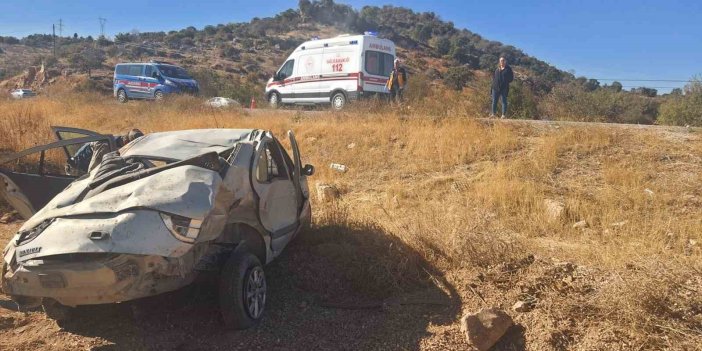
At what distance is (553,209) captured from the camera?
6.64 m

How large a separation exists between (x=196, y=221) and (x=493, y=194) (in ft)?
15.9

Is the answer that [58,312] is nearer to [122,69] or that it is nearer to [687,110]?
[687,110]

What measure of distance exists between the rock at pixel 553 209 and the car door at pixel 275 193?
10.5 ft

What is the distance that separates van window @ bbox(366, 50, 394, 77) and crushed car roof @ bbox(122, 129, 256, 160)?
1155 cm

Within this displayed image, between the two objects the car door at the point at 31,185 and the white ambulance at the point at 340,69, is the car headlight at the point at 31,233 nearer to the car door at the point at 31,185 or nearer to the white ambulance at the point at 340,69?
the car door at the point at 31,185

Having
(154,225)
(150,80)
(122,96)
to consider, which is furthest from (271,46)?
(154,225)

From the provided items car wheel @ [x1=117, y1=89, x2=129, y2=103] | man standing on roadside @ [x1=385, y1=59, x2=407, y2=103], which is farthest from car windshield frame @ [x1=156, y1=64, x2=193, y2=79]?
man standing on roadside @ [x1=385, y1=59, x2=407, y2=103]

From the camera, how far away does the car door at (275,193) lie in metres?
4.64

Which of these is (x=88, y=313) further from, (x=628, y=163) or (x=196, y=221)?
(x=628, y=163)

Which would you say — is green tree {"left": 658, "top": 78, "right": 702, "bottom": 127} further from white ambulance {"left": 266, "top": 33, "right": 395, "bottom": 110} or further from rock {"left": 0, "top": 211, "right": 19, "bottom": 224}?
rock {"left": 0, "top": 211, "right": 19, "bottom": 224}

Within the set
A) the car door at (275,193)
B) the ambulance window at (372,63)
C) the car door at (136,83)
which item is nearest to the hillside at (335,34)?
the ambulance window at (372,63)

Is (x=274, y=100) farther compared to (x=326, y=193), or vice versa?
(x=274, y=100)

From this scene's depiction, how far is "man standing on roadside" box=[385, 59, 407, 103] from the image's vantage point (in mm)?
15320

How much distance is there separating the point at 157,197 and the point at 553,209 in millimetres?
4953
